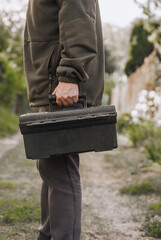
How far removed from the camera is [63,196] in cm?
184

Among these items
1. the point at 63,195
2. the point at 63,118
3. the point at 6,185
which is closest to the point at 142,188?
the point at 6,185

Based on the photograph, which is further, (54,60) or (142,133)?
(142,133)

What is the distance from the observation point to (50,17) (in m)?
1.85

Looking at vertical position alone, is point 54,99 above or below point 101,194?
above

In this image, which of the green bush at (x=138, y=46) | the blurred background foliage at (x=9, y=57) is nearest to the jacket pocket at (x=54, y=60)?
the blurred background foliage at (x=9, y=57)

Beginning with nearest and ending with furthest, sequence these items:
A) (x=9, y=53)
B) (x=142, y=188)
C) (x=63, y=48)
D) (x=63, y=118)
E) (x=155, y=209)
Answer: (x=63, y=118), (x=63, y=48), (x=155, y=209), (x=142, y=188), (x=9, y=53)

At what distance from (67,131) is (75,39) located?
0.45 metres

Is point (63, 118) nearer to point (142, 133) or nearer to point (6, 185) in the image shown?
point (6, 185)

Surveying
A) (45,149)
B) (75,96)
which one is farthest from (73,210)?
(75,96)

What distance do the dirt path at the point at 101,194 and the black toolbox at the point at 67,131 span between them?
35.4 inches

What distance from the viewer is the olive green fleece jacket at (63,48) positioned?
173 cm

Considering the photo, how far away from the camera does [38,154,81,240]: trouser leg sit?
1.82 m

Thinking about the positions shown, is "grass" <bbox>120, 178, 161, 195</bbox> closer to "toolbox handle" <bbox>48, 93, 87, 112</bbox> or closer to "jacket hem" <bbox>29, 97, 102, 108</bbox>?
"jacket hem" <bbox>29, 97, 102, 108</bbox>

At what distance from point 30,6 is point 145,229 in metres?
1.75
